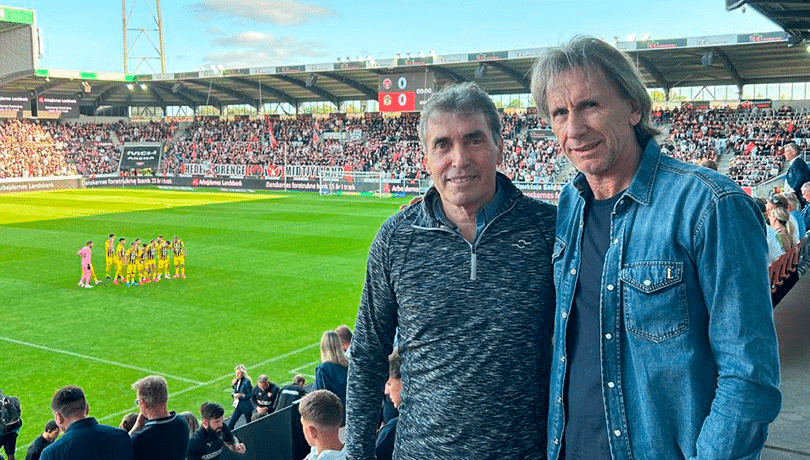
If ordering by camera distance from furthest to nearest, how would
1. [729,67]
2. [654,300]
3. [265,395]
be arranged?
[729,67] < [265,395] < [654,300]

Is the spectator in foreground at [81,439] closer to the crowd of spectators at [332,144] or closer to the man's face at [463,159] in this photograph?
the man's face at [463,159]

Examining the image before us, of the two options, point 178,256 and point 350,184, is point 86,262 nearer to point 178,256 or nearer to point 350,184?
point 178,256

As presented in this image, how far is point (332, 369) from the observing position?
716cm

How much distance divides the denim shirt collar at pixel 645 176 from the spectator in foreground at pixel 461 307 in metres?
0.47

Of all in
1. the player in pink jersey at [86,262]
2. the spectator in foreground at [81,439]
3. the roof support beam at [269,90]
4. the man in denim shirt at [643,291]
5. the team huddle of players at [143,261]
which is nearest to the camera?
the man in denim shirt at [643,291]

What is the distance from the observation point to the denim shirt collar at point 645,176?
2354 mm

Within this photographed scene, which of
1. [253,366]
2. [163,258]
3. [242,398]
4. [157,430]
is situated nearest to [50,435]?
[157,430]

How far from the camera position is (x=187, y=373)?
40.4 feet

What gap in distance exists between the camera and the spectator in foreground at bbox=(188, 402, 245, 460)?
6.56 metres

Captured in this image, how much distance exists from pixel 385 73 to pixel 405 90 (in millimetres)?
3862

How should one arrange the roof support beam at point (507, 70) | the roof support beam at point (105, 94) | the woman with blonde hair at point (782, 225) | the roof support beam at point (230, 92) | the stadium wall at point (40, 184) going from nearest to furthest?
the woman with blonde hair at point (782, 225) → the roof support beam at point (507, 70) → the stadium wall at point (40, 184) → the roof support beam at point (230, 92) → the roof support beam at point (105, 94)

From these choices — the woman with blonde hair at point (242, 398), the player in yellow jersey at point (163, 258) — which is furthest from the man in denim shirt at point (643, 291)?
the player in yellow jersey at point (163, 258)

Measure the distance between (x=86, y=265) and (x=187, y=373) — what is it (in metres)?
8.56

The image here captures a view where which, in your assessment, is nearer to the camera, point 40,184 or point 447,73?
point 447,73
